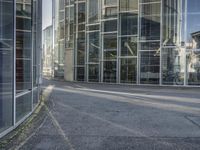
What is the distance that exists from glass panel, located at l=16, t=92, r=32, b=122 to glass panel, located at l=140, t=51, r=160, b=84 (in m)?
23.1

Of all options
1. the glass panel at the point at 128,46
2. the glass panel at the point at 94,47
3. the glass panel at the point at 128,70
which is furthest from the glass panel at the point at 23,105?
the glass panel at the point at 94,47

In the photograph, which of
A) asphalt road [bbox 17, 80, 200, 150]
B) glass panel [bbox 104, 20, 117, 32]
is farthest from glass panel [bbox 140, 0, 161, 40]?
asphalt road [bbox 17, 80, 200, 150]

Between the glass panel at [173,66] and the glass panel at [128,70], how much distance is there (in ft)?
10.9

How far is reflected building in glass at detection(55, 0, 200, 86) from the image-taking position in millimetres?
32719

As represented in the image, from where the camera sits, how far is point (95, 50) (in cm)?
3947

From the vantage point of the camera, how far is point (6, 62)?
27.9 feet

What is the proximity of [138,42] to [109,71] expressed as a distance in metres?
4.90

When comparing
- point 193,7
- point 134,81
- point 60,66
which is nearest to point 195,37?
point 193,7

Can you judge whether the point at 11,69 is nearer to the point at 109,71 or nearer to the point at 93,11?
the point at 109,71

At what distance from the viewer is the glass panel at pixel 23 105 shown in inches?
383

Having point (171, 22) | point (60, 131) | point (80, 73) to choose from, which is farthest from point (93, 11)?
point (60, 131)

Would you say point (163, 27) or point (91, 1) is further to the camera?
point (91, 1)

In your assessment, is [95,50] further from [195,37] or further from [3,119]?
[3,119]

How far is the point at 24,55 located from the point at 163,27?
24289 mm
